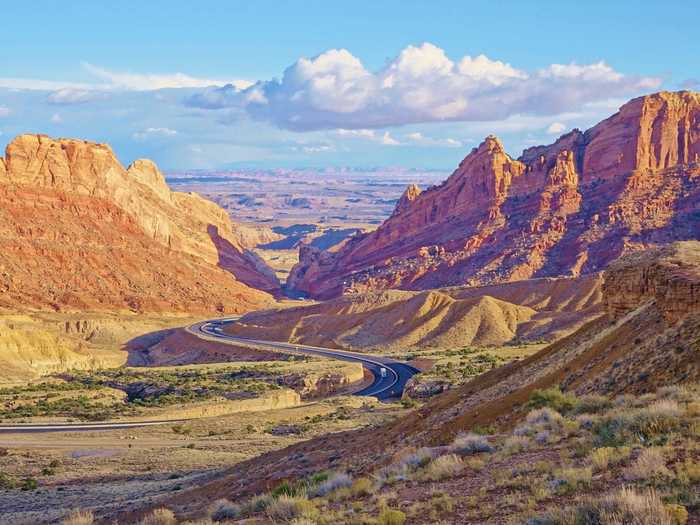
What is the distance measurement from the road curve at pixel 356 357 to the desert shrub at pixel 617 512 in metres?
54.7

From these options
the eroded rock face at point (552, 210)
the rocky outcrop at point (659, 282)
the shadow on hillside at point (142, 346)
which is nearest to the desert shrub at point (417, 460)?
the rocky outcrop at point (659, 282)

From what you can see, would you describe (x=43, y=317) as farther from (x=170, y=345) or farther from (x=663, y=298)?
(x=663, y=298)

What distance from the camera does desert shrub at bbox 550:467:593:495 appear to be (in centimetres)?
1228

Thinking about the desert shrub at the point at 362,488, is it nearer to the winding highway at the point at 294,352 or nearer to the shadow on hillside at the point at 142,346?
the winding highway at the point at 294,352

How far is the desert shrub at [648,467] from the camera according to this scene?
11969mm

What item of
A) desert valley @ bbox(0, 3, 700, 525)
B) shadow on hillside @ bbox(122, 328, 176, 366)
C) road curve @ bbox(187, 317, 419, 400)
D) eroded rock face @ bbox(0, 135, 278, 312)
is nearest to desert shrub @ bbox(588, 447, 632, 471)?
desert valley @ bbox(0, 3, 700, 525)

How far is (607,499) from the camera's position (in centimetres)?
1080

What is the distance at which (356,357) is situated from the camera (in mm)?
89875

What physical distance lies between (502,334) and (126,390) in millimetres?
40506

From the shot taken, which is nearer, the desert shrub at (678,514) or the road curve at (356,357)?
the desert shrub at (678,514)

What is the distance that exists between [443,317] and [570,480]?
288ft

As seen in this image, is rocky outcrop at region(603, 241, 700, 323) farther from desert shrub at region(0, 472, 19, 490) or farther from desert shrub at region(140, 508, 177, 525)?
→ desert shrub at region(0, 472, 19, 490)

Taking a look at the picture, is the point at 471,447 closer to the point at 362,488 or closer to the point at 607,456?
the point at 362,488

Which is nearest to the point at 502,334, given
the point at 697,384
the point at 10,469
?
the point at 10,469
